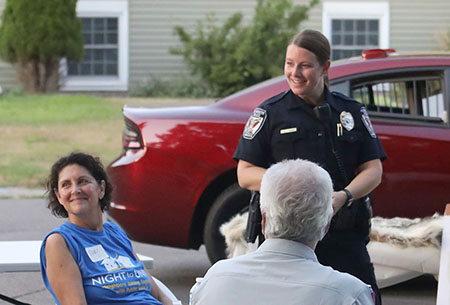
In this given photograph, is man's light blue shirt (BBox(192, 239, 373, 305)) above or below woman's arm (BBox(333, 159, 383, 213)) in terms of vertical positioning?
below

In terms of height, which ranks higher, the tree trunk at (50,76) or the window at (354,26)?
the window at (354,26)

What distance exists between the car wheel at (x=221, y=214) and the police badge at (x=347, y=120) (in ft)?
8.12

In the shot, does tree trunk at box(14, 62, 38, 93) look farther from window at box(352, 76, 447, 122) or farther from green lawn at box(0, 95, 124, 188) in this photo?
window at box(352, 76, 447, 122)

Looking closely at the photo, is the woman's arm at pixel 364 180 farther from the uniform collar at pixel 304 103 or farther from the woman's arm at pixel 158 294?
the woman's arm at pixel 158 294

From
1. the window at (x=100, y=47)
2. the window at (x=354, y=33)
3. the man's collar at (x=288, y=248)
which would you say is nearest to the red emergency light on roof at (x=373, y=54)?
the man's collar at (x=288, y=248)

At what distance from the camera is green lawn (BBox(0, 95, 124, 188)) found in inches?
488

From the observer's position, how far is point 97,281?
383 cm

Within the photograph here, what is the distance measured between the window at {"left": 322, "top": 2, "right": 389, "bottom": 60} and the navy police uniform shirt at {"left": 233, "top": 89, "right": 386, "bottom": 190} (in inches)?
688

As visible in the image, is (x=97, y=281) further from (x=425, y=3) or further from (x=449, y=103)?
(x=425, y=3)

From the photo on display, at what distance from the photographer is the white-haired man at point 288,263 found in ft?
8.36

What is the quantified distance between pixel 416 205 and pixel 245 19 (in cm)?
1541

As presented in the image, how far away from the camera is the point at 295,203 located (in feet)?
8.70

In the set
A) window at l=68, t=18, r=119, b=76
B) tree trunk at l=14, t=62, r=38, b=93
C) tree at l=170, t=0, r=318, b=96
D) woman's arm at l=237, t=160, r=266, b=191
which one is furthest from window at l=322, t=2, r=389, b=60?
woman's arm at l=237, t=160, r=266, b=191

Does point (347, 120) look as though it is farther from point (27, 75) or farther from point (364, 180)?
point (27, 75)
